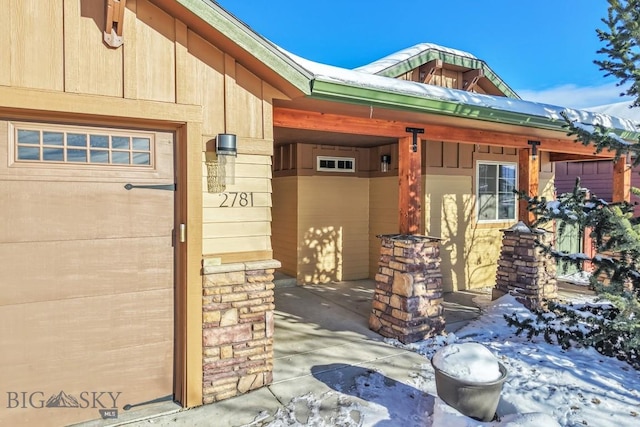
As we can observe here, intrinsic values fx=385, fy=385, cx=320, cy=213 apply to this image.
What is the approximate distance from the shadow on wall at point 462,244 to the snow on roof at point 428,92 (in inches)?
95.9

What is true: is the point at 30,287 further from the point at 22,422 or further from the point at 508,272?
the point at 508,272

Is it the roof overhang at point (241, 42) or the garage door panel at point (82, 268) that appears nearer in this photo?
the garage door panel at point (82, 268)

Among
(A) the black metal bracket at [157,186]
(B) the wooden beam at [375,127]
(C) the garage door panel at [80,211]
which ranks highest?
(B) the wooden beam at [375,127]

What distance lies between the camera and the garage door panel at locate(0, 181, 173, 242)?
285 centimetres

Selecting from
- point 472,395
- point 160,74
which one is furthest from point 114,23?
point 472,395

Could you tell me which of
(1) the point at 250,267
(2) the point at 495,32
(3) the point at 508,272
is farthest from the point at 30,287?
(2) the point at 495,32

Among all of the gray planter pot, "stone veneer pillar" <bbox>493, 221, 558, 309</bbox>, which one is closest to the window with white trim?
"stone veneer pillar" <bbox>493, 221, 558, 309</bbox>

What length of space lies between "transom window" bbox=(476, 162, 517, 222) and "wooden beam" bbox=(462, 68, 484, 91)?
2180 mm

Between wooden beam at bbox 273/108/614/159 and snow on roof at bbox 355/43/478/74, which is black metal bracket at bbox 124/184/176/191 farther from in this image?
snow on roof at bbox 355/43/478/74

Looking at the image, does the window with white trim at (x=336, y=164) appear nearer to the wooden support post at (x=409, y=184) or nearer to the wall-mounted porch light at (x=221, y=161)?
the wooden support post at (x=409, y=184)

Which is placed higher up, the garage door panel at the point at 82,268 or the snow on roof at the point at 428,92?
the snow on roof at the point at 428,92

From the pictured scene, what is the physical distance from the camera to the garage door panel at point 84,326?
2.87 metres

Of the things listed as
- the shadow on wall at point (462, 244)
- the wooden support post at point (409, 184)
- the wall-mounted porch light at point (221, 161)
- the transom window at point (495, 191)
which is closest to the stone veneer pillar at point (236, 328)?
the wall-mounted porch light at point (221, 161)

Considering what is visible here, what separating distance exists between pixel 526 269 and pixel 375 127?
3.47 m
